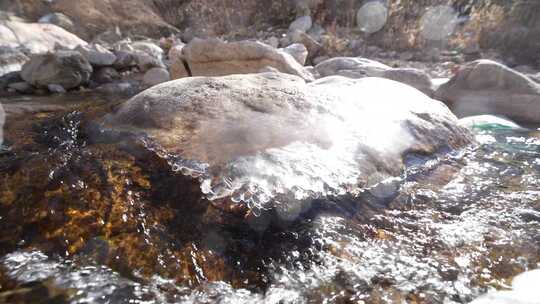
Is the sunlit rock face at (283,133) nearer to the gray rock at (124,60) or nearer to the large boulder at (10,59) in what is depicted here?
the gray rock at (124,60)

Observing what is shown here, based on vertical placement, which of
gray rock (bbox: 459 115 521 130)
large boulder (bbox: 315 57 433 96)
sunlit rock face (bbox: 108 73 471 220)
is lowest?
gray rock (bbox: 459 115 521 130)

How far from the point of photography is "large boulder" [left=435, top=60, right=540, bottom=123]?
3.63 m

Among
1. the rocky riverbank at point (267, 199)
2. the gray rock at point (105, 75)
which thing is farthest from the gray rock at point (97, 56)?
the rocky riverbank at point (267, 199)

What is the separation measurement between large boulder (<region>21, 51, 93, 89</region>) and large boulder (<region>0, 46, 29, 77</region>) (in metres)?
0.76

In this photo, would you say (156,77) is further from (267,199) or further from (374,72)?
(267,199)

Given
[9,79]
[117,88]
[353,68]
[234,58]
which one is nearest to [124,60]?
[117,88]

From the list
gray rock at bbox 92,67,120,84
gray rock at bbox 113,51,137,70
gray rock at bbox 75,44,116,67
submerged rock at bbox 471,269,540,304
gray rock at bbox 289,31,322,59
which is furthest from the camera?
gray rock at bbox 289,31,322,59

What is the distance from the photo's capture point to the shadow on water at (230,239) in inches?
48.8

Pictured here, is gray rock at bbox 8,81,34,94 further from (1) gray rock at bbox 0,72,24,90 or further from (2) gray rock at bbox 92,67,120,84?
(2) gray rock at bbox 92,67,120,84

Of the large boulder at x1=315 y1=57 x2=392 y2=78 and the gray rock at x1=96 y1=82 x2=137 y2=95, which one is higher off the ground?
the large boulder at x1=315 y1=57 x2=392 y2=78

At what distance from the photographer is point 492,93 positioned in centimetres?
376

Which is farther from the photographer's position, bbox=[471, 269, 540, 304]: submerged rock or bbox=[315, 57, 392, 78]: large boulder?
bbox=[315, 57, 392, 78]: large boulder

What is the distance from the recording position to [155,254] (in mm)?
1361

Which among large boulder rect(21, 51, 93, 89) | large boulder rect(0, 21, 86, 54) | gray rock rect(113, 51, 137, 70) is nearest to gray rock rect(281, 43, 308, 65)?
gray rock rect(113, 51, 137, 70)
